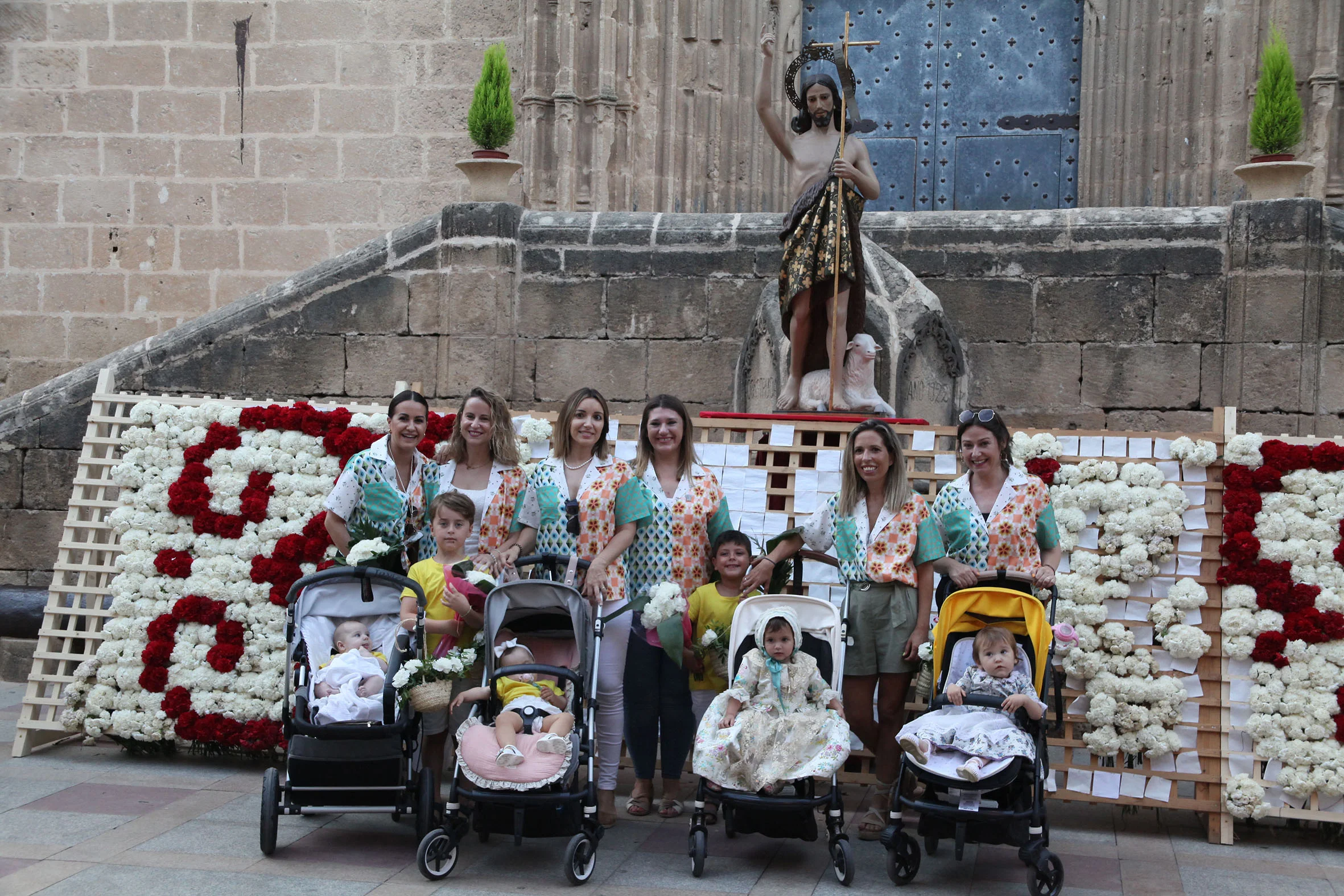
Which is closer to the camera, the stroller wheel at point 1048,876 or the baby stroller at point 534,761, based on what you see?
the stroller wheel at point 1048,876

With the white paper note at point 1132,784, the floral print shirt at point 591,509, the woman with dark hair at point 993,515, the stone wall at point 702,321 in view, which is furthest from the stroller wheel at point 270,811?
the stone wall at point 702,321

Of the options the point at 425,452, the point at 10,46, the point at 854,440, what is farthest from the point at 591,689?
the point at 10,46

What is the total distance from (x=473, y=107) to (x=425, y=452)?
3650mm

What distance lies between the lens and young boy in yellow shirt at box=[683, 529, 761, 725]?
5.52 m

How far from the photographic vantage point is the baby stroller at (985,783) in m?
4.64

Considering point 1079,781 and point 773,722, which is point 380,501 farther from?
point 1079,781

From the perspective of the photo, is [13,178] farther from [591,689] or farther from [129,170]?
[591,689]

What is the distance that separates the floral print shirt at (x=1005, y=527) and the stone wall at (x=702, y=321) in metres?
3.64

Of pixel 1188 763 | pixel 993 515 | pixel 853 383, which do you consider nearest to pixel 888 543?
pixel 993 515

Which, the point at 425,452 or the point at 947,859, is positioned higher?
the point at 425,452

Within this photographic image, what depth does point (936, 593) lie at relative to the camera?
5691 mm

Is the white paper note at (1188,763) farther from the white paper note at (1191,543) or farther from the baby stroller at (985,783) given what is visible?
the baby stroller at (985,783)

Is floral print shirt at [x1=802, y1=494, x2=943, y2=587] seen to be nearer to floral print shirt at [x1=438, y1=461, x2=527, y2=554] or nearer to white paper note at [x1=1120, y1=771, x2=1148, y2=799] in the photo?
white paper note at [x1=1120, y1=771, x2=1148, y2=799]

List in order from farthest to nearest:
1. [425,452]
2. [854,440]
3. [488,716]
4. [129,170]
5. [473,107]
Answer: [129,170], [473,107], [425,452], [854,440], [488,716]
